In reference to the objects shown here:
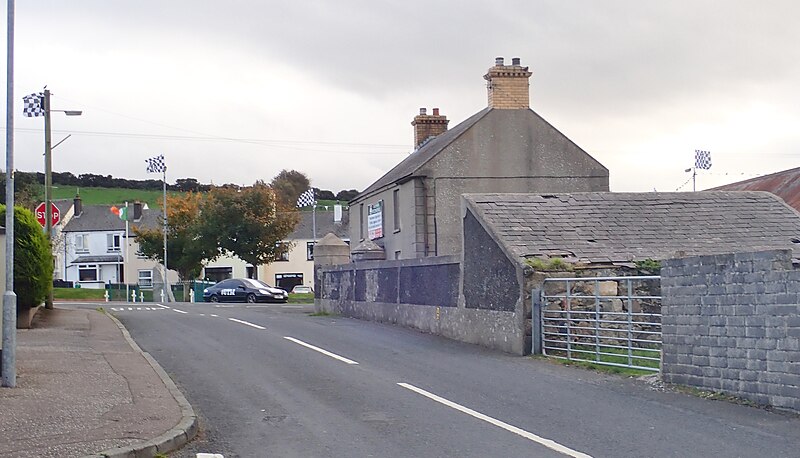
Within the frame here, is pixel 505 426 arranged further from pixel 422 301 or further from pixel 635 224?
pixel 422 301

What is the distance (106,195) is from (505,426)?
353 ft

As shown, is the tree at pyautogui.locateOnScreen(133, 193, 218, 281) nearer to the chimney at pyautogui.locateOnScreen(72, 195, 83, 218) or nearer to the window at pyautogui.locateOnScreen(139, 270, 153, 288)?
the window at pyautogui.locateOnScreen(139, 270, 153, 288)

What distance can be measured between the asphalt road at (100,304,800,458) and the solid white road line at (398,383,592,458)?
2 cm

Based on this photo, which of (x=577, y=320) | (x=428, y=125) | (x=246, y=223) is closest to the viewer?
(x=577, y=320)

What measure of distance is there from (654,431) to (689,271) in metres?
4.20

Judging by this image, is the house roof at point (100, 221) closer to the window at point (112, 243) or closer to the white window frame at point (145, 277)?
the window at point (112, 243)

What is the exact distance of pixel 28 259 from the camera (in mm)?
20625

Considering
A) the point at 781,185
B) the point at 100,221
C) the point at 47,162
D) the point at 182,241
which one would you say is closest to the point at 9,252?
the point at 47,162

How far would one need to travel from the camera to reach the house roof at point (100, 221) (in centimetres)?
9056

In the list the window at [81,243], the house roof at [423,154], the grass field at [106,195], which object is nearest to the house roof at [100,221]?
the window at [81,243]

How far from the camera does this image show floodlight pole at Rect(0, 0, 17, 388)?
11617mm

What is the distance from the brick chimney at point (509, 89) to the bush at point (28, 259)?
19.6m

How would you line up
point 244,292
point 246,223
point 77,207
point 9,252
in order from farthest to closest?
point 77,207, point 246,223, point 244,292, point 9,252

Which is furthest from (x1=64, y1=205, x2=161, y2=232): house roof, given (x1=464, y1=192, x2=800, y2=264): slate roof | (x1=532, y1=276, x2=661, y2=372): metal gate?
(x1=532, y1=276, x2=661, y2=372): metal gate
